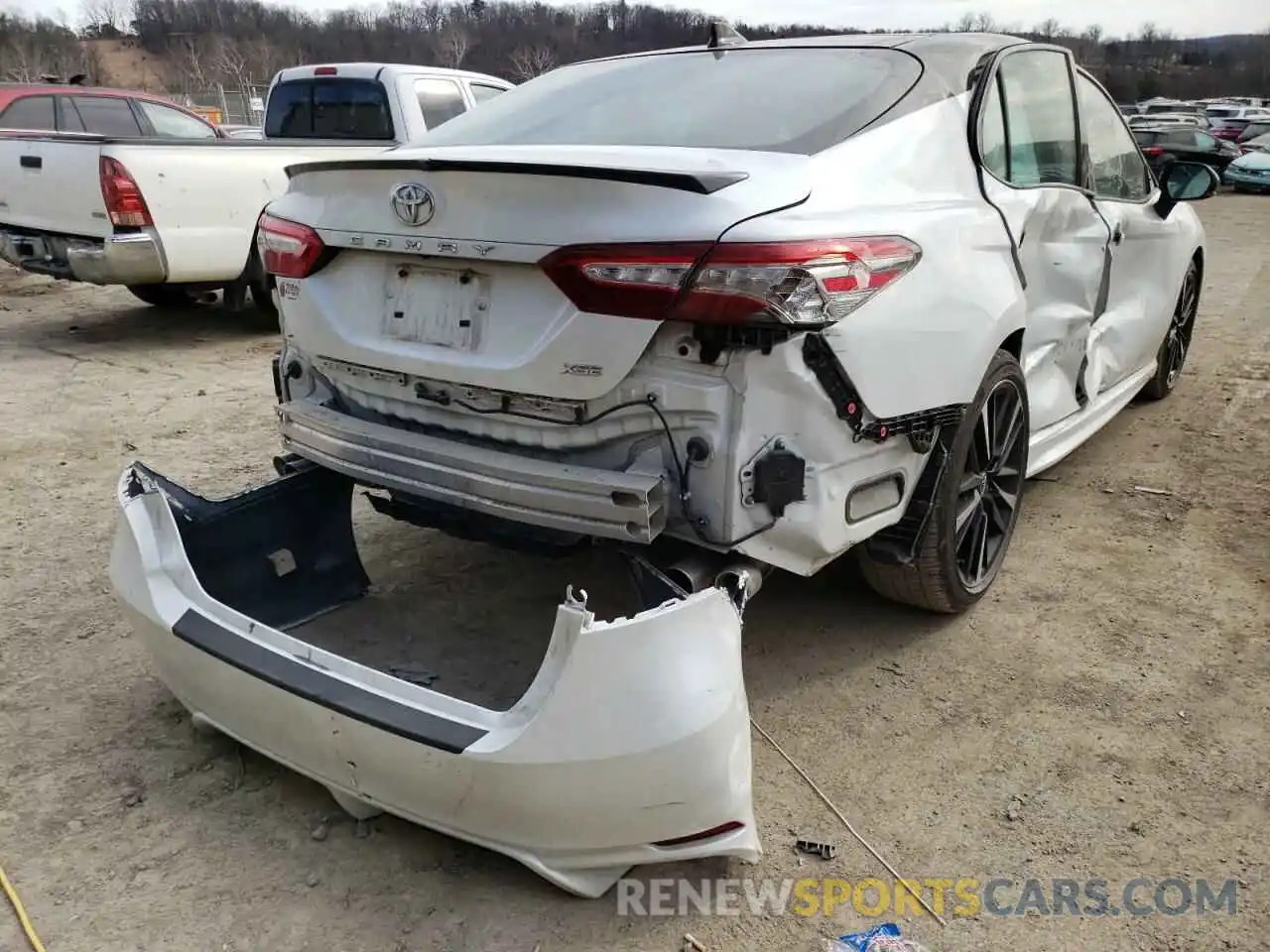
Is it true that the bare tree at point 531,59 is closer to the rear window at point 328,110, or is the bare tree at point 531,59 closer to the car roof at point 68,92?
the car roof at point 68,92

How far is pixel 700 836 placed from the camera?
83.7 inches

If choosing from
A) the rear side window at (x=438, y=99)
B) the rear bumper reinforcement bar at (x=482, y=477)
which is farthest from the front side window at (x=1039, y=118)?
the rear side window at (x=438, y=99)

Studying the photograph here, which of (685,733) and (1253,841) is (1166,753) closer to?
(1253,841)

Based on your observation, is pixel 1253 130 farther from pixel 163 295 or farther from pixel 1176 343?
pixel 163 295

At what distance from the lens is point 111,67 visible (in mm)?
67812

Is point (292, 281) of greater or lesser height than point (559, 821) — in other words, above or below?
above

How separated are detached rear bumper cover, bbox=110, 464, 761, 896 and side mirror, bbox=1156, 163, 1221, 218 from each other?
3.78 meters

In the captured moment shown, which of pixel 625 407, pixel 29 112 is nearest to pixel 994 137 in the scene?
pixel 625 407

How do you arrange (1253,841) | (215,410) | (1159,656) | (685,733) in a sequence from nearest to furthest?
1. (685,733)
2. (1253,841)
3. (1159,656)
4. (215,410)

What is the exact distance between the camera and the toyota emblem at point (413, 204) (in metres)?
2.47

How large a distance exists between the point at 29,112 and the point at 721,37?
9.30 m

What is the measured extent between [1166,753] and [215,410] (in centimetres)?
492

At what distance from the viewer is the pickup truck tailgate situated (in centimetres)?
666

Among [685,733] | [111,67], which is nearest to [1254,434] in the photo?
[685,733]
